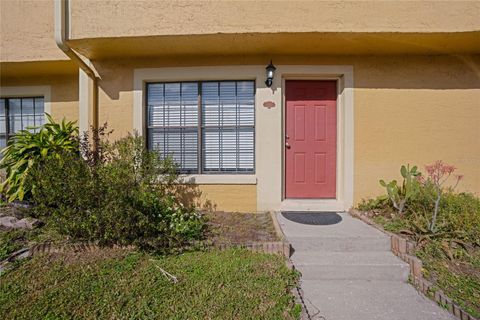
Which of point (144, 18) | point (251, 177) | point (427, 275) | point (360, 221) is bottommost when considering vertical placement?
point (427, 275)

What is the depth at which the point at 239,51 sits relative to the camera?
14.6 ft

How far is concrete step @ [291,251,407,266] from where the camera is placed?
2981mm

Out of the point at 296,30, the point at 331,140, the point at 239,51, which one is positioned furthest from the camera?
the point at 331,140

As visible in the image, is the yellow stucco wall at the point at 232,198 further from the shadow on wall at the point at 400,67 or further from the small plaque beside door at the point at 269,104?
the shadow on wall at the point at 400,67

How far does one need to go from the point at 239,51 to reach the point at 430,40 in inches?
127

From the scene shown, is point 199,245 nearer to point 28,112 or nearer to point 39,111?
point 39,111

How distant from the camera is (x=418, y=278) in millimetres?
2777

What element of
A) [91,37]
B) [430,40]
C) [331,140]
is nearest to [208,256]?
[331,140]

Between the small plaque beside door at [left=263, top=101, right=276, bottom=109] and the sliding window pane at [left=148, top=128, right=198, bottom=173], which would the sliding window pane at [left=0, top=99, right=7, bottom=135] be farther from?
the small plaque beside door at [left=263, top=101, right=276, bottom=109]

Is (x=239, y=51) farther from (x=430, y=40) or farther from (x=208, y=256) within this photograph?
(x=208, y=256)

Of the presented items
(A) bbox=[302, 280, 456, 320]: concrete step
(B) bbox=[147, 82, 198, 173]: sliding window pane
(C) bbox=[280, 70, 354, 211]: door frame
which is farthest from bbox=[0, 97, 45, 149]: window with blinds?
(A) bbox=[302, 280, 456, 320]: concrete step

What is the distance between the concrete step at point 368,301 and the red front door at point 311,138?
2.16 meters

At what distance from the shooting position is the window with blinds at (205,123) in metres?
4.79

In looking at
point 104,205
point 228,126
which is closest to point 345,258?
point 228,126
